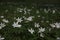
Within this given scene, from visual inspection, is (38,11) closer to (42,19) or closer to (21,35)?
(42,19)

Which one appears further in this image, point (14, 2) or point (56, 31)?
point (14, 2)

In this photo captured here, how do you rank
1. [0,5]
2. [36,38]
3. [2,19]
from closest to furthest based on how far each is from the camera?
[36,38] → [2,19] → [0,5]

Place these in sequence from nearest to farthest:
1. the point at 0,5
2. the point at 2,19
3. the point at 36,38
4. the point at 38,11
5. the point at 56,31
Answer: the point at 36,38 → the point at 56,31 → the point at 2,19 → the point at 38,11 → the point at 0,5

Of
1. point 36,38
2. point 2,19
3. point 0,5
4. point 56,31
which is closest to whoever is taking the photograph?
point 36,38

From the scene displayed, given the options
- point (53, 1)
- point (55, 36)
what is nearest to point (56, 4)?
point (53, 1)

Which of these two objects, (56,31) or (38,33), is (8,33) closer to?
(38,33)

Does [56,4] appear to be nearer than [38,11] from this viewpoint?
No

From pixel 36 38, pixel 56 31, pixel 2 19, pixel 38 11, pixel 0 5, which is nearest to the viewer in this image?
pixel 36 38

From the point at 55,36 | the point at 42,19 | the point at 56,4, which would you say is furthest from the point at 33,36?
the point at 56,4

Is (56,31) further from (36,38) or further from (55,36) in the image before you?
(36,38)
